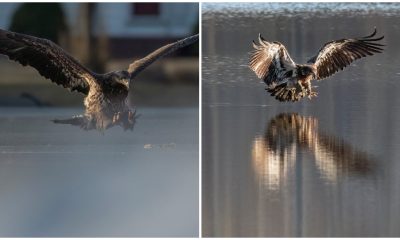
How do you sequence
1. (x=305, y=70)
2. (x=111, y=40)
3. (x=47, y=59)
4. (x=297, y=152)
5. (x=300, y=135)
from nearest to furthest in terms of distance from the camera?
(x=297, y=152) < (x=47, y=59) < (x=300, y=135) < (x=305, y=70) < (x=111, y=40)

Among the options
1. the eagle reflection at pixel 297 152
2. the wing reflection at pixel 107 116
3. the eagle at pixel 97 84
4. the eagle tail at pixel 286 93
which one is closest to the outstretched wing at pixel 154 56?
the eagle at pixel 97 84

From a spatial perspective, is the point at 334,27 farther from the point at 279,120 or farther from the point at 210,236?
the point at 210,236

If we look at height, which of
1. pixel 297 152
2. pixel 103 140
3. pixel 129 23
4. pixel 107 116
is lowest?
pixel 297 152

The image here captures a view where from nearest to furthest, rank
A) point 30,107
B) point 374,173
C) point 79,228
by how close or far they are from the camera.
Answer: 1. point 79,228
2. point 374,173
3. point 30,107

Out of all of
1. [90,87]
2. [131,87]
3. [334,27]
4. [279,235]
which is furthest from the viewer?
[334,27]

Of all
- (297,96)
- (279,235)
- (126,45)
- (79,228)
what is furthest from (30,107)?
(279,235)

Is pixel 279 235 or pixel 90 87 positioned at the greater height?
pixel 90 87

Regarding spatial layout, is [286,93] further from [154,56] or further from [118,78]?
[118,78]

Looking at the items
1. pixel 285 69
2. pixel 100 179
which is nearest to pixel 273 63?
pixel 285 69
